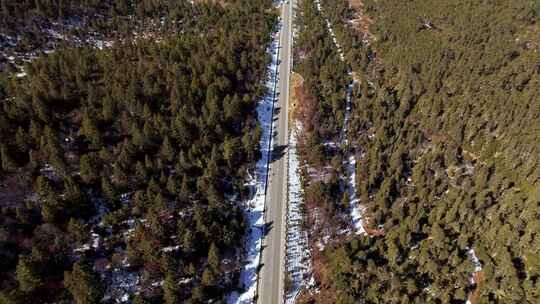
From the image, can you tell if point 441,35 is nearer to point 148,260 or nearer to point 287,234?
point 287,234

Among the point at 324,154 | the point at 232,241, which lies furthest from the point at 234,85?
the point at 232,241

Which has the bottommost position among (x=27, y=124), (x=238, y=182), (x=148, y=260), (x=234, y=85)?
(x=148, y=260)

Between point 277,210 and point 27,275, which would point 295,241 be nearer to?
point 277,210

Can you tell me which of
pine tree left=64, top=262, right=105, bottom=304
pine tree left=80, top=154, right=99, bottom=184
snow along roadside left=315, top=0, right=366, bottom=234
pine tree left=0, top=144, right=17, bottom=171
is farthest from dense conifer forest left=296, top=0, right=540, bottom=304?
pine tree left=0, top=144, right=17, bottom=171

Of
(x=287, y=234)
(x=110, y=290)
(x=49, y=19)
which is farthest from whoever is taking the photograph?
(x=49, y=19)

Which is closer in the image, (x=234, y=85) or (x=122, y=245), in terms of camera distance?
(x=122, y=245)

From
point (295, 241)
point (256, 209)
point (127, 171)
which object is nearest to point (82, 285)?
point (127, 171)

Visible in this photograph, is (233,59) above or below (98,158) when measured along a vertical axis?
above
